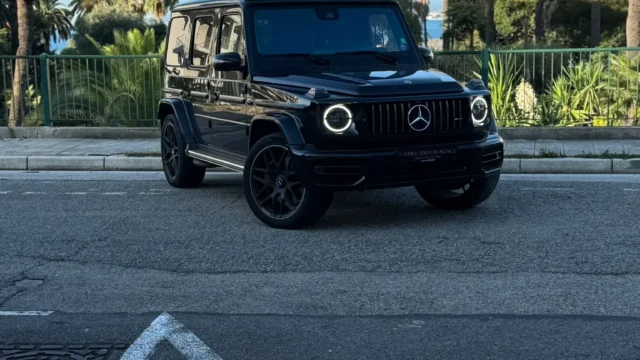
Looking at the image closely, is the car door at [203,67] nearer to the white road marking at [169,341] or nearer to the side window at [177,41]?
the side window at [177,41]

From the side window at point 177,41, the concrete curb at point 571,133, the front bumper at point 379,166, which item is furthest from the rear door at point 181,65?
the concrete curb at point 571,133

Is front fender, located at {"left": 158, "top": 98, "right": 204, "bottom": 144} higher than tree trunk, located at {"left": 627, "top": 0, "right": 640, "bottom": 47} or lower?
lower

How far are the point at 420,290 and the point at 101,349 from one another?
215 cm

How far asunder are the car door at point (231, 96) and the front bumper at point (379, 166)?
118 centimetres

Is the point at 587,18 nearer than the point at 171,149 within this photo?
No

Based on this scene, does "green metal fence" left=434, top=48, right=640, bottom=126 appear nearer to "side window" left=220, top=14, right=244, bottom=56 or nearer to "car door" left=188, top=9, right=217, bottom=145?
"car door" left=188, top=9, right=217, bottom=145

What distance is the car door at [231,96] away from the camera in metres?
9.14

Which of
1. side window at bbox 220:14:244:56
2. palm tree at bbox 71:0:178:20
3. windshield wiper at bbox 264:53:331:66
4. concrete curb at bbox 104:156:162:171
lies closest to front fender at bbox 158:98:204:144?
side window at bbox 220:14:244:56

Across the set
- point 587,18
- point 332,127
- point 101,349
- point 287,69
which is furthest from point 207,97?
point 587,18

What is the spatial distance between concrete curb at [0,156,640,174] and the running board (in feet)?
8.20

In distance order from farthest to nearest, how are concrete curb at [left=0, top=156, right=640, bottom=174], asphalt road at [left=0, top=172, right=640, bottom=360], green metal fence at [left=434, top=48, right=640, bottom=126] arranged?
green metal fence at [left=434, top=48, right=640, bottom=126], concrete curb at [left=0, top=156, right=640, bottom=174], asphalt road at [left=0, top=172, right=640, bottom=360]

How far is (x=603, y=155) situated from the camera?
1202cm

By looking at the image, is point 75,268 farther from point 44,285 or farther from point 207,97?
point 207,97

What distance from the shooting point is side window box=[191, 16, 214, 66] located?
10.0 metres
